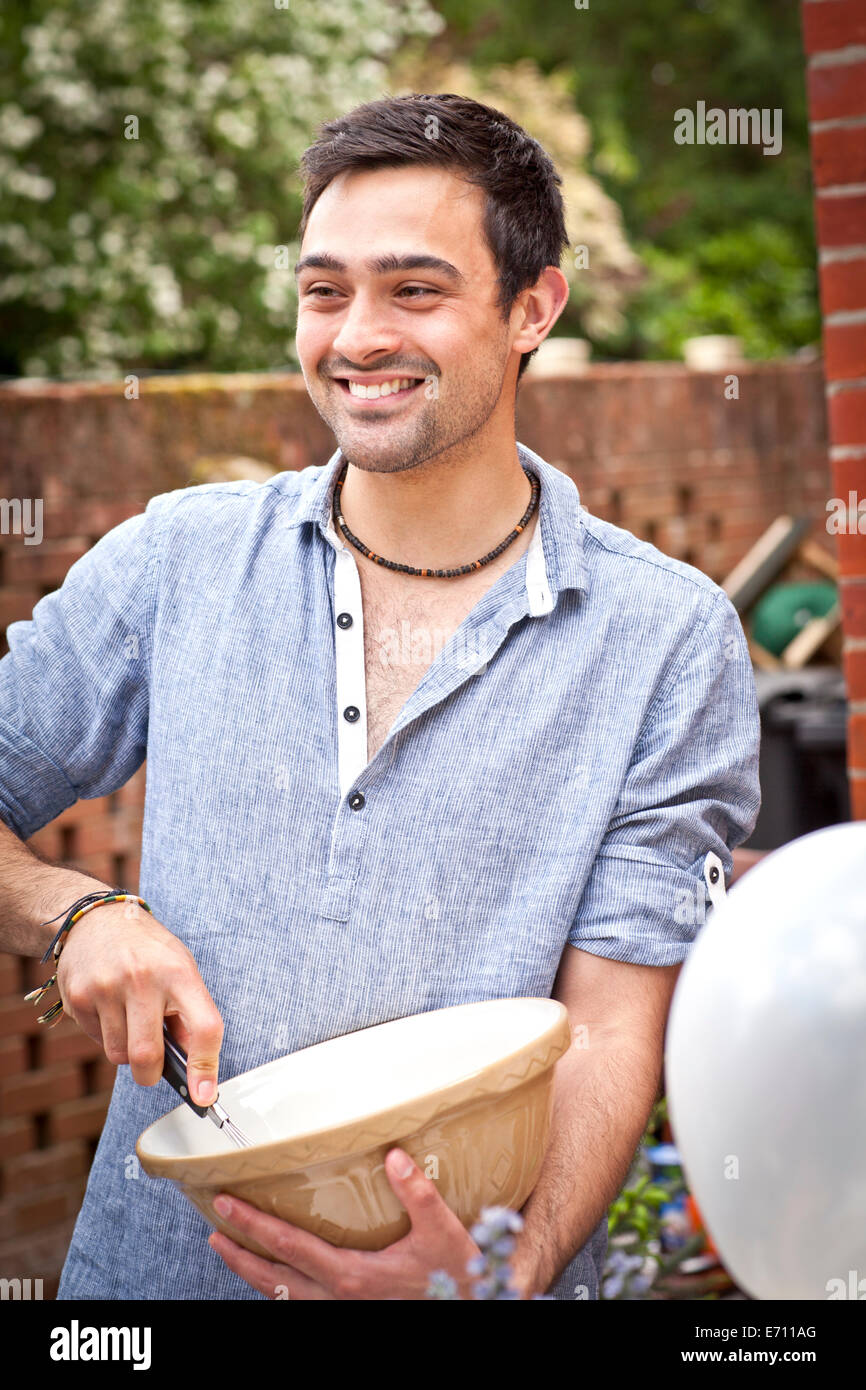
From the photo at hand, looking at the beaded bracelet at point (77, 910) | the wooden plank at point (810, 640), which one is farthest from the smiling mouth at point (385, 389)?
the wooden plank at point (810, 640)

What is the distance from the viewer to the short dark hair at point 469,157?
1.33m

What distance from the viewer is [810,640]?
15.5 feet

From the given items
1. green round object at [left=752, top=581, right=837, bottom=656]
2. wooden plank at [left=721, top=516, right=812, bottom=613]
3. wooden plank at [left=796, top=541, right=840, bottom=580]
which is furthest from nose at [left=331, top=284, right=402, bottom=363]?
wooden plank at [left=796, top=541, right=840, bottom=580]

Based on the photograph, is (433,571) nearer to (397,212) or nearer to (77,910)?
(397,212)

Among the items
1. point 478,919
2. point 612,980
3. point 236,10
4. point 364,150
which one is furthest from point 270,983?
point 236,10

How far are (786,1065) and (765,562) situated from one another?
4621 mm

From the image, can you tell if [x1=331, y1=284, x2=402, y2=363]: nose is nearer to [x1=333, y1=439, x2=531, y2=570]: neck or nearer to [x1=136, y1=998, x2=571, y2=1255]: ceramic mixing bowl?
[x1=333, y1=439, x2=531, y2=570]: neck

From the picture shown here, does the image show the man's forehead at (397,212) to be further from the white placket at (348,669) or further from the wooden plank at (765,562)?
the wooden plank at (765,562)

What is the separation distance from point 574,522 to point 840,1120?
780mm

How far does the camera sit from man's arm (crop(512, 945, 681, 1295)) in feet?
3.69

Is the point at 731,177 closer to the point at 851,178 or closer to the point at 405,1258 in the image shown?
the point at 851,178

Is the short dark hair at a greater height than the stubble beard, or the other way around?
the short dark hair

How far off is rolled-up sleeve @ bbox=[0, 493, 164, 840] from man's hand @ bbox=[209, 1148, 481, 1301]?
60 centimetres

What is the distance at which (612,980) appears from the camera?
4.22 ft
